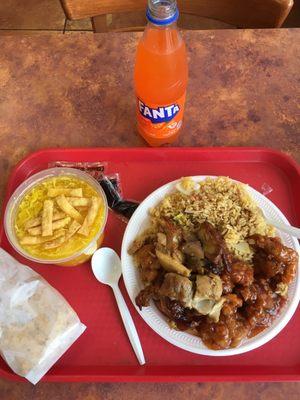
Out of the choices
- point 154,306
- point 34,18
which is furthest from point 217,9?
point 34,18

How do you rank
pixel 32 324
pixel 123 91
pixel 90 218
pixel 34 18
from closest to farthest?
pixel 32 324 → pixel 90 218 → pixel 123 91 → pixel 34 18

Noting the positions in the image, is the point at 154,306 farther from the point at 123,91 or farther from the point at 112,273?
the point at 123,91

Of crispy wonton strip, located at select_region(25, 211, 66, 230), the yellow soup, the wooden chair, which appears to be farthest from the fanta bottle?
the wooden chair

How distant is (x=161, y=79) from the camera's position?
127cm

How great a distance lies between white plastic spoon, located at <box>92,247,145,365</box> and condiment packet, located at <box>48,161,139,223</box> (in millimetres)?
147

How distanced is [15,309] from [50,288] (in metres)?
0.12

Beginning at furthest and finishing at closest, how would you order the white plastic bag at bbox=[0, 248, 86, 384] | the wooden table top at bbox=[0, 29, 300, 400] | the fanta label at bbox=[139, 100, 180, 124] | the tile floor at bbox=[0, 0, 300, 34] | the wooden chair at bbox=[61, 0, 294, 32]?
1. the tile floor at bbox=[0, 0, 300, 34]
2. the wooden chair at bbox=[61, 0, 294, 32]
3. the wooden table top at bbox=[0, 29, 300, 400]
4. the fanta label at bbox=[139, 100, 180, 124]
5. the white plastic bag at bbox=[0, 248, 86, 384]

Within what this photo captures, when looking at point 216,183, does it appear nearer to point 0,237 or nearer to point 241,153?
point 241,153

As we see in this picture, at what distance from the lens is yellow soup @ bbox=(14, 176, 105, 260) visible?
1.18m

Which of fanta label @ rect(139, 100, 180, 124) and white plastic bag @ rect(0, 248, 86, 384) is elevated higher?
fanta label @ rect(139, 100, 180, 124)

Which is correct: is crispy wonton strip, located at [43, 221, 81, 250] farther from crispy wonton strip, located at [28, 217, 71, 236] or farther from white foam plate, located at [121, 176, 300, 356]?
white foam plate, located at [121, 176, 300, 356]

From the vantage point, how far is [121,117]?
1.57 metres

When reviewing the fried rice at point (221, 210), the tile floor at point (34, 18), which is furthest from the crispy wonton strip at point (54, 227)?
the tile floor at point (34, 18)

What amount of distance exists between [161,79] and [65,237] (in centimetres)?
60
